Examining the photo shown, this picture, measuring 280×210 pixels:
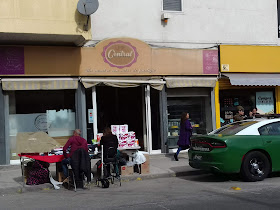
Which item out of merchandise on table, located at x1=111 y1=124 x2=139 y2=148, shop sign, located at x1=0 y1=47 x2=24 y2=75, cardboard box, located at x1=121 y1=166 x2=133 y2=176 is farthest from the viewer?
merchandise on table, located at x1=111 y1=124 x2=139 y2=148

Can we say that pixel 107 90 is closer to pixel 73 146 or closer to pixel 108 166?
pixel 108 166

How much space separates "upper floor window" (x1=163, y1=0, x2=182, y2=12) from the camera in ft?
46.8

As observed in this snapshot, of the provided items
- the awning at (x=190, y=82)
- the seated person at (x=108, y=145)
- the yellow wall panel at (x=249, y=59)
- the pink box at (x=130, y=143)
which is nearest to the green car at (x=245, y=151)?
the seated person at (x=108, y=145)

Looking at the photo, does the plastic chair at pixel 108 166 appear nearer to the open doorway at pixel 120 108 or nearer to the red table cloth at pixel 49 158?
the red table cloth at pixel 49 158

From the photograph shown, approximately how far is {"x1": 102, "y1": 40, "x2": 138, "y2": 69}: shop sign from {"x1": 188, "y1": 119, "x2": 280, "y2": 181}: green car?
490cm

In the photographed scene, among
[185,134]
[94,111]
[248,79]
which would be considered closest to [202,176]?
[185,134]

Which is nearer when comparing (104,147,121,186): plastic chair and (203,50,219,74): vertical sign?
(104,147,121,186): plastic chair

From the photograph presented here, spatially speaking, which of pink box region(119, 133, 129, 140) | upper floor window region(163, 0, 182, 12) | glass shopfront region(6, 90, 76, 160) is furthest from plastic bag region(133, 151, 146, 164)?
upper floor window region(163, 0, 182, 12)

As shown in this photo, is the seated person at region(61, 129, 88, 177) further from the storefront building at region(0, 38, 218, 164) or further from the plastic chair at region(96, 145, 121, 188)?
the storefront building at region(0, 38, 218, 164)

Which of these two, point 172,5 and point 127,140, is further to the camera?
point 172,5

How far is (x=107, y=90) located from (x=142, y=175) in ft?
16.0

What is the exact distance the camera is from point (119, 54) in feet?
43.5

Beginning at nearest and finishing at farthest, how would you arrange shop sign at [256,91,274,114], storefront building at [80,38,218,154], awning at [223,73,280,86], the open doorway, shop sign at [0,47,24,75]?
shop sign at [0,47,24,75]
storefront building at [80,38,218,154]
the open doorway
awning at [223,73,280,86]
shop sign at [256,91,274,114]

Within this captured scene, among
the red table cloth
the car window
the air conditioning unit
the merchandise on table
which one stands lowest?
the red table cloth
